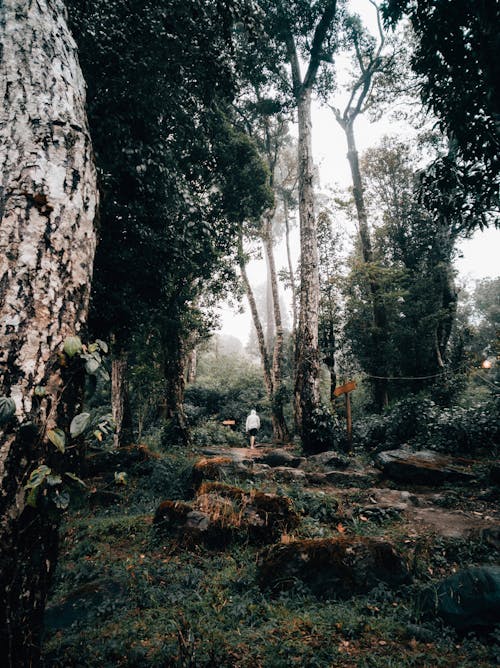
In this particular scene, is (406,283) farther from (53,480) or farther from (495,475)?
(53,480)

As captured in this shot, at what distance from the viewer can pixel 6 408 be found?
1.18 metres

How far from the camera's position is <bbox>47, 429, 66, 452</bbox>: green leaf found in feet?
4.16

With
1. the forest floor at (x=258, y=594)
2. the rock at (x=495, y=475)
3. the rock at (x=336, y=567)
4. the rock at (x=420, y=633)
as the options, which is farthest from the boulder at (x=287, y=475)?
the rock at (x=420, y=633)

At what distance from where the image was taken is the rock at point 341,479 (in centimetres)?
646

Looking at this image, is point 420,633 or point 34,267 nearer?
point 34,267

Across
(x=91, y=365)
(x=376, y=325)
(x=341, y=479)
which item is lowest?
(x=341, y=479)

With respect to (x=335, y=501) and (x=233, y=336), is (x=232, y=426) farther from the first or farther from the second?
(x=233, y=336)

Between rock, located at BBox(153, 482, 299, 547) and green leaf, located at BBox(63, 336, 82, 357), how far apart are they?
3791 mm

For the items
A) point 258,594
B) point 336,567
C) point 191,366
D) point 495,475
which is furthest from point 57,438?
point 191,366

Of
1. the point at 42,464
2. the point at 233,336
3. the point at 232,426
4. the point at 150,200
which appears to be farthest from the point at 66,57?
the point at 233,336

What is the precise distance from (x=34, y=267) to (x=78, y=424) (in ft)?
2.28

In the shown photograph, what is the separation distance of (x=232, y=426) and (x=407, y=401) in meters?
9.40

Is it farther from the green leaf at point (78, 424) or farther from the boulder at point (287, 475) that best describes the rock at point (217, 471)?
the green leaf at point (78, 424)

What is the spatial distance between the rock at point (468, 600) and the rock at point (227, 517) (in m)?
1.84
